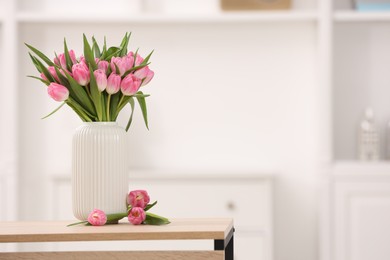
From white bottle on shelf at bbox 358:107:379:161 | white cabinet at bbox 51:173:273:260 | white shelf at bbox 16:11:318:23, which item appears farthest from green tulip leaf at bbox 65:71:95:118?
white bottle on shelf at bbox 358:107:379:161

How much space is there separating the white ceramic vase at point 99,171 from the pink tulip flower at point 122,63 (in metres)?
0.14

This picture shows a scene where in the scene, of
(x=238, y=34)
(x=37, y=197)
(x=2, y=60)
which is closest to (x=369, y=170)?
(x=238, y=34)

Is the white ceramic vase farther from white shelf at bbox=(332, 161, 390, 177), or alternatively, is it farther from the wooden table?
white shelf at bbox=(332, 161, 390, 177)

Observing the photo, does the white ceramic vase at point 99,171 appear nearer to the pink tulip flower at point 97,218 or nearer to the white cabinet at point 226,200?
the pink tulip flower at point 97,218

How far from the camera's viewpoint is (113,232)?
1.72 metres

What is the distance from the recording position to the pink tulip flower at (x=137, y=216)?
6.13 ft

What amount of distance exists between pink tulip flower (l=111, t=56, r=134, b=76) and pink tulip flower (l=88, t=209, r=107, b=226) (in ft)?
1.12

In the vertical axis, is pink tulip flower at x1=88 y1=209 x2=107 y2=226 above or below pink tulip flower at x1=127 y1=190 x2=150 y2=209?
below

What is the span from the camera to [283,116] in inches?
156

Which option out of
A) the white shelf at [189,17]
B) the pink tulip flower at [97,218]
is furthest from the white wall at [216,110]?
the pink tulip flower at [97,218]

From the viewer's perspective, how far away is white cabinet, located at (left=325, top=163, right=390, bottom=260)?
365 centimetres

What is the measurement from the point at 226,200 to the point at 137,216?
183 centimetres

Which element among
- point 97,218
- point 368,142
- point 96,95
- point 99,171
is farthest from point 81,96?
point 368,142

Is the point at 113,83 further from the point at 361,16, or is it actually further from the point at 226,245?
the point at 361,16
